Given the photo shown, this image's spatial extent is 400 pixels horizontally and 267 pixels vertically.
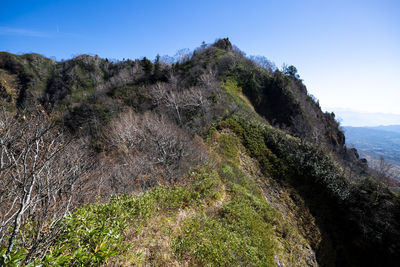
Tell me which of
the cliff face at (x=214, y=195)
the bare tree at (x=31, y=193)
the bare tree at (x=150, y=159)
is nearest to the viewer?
the bare tree at (x=31, y=193)

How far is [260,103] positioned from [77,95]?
57855mm

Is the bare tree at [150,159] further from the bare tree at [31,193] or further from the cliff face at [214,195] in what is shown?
the bare tree at [31,193]

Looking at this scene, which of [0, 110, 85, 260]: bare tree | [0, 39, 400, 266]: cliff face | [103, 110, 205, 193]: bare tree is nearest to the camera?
[0, 110, 85, 260]: bare tree

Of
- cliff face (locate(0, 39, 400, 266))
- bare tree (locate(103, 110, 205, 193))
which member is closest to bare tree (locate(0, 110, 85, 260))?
cliff face (locate(0, 39, 400, 266))

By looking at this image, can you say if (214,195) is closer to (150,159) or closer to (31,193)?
(150,159)

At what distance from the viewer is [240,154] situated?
1786cm

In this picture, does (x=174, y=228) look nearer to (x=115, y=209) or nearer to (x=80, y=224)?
(x=115, y=209)

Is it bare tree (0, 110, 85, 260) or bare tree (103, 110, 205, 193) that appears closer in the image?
bare tree (0, 110, 85, 260)

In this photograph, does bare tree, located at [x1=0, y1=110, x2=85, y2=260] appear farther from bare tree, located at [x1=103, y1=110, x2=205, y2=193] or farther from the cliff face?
bare tree, located at [x1=103, y1=110, x2=205, y2=193]

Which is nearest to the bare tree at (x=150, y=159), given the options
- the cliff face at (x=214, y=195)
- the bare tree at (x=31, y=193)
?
the cliff face at (x=214, y=195)

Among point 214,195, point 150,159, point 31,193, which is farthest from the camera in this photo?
point 150,159

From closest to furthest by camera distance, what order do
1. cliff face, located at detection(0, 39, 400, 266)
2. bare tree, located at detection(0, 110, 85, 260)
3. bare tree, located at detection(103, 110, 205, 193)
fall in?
bare tree, located at detection(0, 110, 85, 260)
cliff face, located at detection(0, 39, 400, 266)
bare tree, located at detection(103, 110, 205, 193)

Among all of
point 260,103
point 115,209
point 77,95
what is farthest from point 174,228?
point 77,95

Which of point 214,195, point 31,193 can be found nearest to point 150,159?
point 214,195
